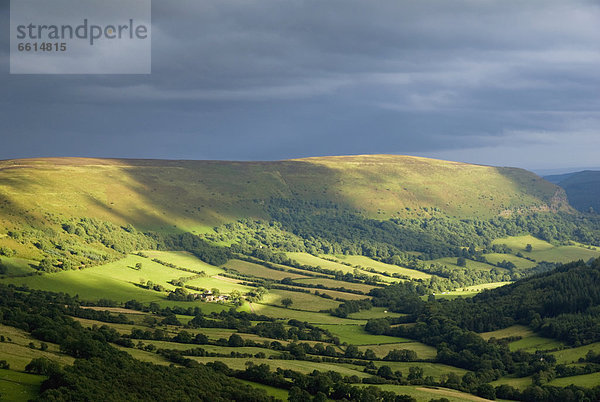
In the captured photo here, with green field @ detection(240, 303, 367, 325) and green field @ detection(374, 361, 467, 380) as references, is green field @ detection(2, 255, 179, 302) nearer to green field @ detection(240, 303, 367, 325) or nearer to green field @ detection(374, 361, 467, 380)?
green field @ detection(240, 303, 367, 325)

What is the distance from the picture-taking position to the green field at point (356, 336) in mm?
160750

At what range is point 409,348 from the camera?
157 meters

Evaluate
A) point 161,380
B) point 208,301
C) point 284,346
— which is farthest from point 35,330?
point 208,301

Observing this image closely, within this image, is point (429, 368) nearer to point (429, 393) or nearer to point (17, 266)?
point (429, 393)

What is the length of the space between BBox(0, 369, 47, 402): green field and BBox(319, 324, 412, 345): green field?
9038 centimetres

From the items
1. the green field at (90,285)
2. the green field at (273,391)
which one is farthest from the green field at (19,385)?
the green field at (90,285)

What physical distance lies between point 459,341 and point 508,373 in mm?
21245

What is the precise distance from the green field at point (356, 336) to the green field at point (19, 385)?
Result: 90.4 meters

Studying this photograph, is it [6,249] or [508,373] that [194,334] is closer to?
[508,373]

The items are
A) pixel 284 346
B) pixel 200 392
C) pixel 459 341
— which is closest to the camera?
pixel 200 392

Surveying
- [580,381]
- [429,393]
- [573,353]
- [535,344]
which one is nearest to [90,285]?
[429,393]

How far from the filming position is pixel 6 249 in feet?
628

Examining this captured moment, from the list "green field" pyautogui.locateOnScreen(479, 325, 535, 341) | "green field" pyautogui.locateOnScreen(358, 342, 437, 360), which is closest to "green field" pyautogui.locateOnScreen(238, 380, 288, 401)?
"green field" pyautogui.locateOnScreen(358, 342, 437, 360)

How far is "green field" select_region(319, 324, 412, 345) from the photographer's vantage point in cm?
16075
